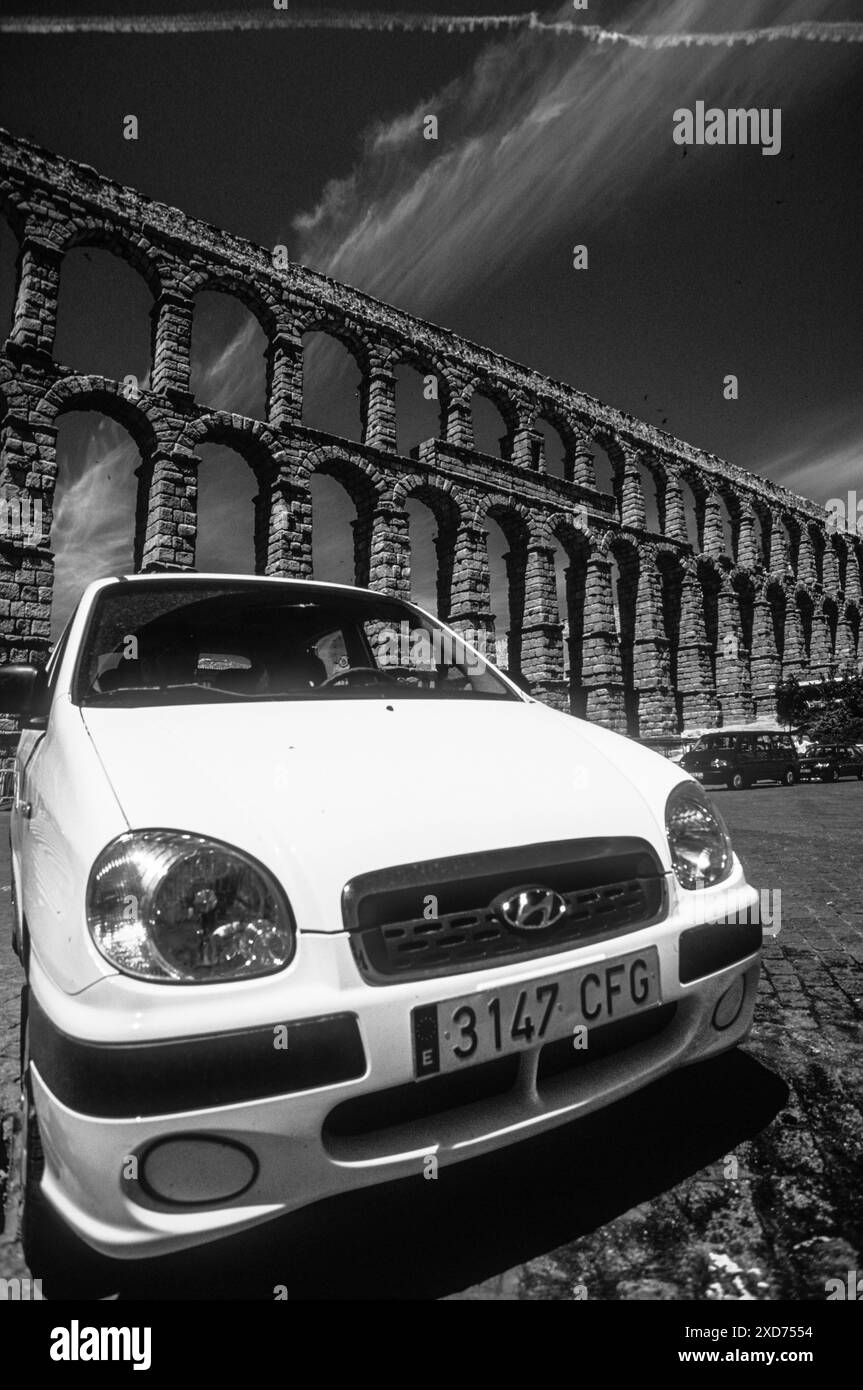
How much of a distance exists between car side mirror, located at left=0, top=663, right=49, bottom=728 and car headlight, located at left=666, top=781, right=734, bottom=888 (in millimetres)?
2106

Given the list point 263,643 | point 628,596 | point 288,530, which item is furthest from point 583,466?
point 263,643

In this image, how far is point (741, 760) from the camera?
60.3 feet

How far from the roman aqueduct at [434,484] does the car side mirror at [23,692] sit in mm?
12500

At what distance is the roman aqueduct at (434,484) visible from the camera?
47.6 feet

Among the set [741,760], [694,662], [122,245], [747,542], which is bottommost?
[741,760]

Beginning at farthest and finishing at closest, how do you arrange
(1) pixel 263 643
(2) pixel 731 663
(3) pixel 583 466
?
1. (2) pixel 731 663
2. (3) pixel 583 466
3. (1) pixel 263 643

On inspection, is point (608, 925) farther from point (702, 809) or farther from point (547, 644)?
point (547, 644)

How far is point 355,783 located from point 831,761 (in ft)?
72.2

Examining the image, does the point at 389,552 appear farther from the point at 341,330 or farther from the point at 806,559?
the point at 806,559

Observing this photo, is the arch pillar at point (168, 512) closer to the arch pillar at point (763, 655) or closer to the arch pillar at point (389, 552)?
the arch pillar at point (389, 552)
